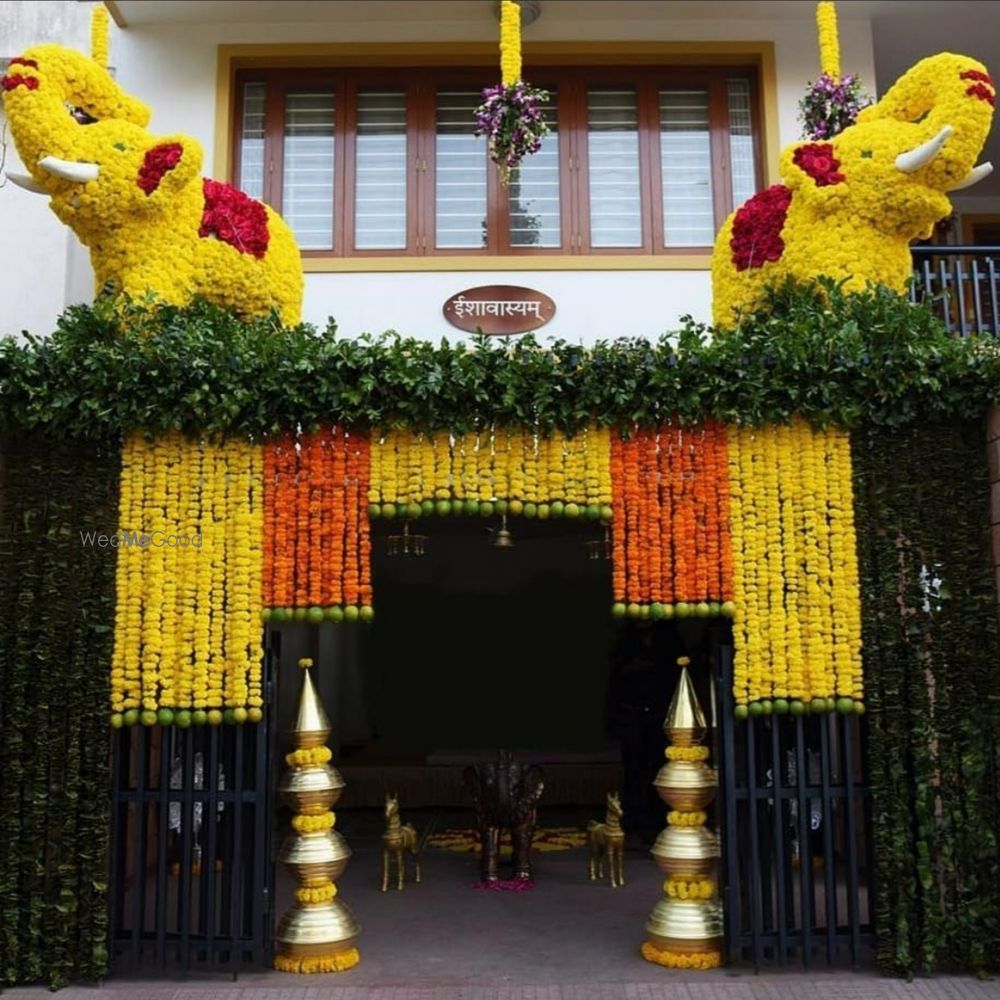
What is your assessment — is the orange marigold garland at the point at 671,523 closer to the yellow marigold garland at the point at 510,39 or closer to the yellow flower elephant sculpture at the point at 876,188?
the yellow flower elephant sculpture at the point at 876,188

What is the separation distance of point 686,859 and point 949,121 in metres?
4.56

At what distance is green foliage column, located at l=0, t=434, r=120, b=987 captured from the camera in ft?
18.1

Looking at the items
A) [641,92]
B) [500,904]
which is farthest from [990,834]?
[641,92]

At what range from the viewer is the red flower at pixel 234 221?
655 cm

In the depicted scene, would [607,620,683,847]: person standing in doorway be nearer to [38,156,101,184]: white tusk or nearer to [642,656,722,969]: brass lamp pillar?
[642,656,722,969]: brass lamp pillar

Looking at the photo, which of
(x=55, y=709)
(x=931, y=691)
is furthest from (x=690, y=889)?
(x=55, y=709)

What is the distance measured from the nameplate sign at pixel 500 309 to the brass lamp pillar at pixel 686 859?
3612mm

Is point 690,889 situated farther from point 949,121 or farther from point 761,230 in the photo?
point 949,121

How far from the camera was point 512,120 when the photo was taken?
8.05 meters

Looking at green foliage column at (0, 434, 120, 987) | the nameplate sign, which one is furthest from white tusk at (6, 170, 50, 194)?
the nameplate sign

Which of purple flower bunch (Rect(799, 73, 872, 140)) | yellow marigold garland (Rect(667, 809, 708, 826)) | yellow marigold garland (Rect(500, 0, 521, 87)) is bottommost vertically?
yellow marigold garland (Rect(667, 809, 708, 826))

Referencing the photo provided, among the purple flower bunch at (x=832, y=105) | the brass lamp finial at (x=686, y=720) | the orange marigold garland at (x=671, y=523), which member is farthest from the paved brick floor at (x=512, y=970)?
the purple flower bunch at (x=832, y=105)

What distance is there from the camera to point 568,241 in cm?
891

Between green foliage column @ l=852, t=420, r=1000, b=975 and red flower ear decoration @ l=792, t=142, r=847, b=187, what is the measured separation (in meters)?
1.65
